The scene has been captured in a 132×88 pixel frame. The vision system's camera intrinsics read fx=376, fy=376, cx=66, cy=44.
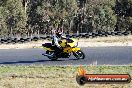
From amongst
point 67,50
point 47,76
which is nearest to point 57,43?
point 67,50

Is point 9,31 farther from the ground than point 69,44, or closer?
closer

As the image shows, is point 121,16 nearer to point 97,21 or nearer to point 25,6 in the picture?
point 97,21

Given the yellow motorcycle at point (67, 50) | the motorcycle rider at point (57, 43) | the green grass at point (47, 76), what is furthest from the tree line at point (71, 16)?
the green grass at point (47, 76)

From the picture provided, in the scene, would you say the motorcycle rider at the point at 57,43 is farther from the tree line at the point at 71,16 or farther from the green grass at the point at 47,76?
the tree line at the point at 71,16

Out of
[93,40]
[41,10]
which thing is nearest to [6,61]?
[93,40]

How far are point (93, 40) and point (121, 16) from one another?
37734 mm

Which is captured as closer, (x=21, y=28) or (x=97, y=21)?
(x=21, y=28)

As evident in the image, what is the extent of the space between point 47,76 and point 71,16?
60853mm

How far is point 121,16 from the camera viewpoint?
7588cm

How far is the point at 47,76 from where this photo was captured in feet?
49.8

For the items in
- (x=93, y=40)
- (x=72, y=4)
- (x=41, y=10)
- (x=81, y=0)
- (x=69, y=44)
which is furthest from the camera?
(x=81, y=0)

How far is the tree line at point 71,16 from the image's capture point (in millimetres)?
70062

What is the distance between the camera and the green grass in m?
13.3

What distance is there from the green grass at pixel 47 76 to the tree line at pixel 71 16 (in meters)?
48.6
